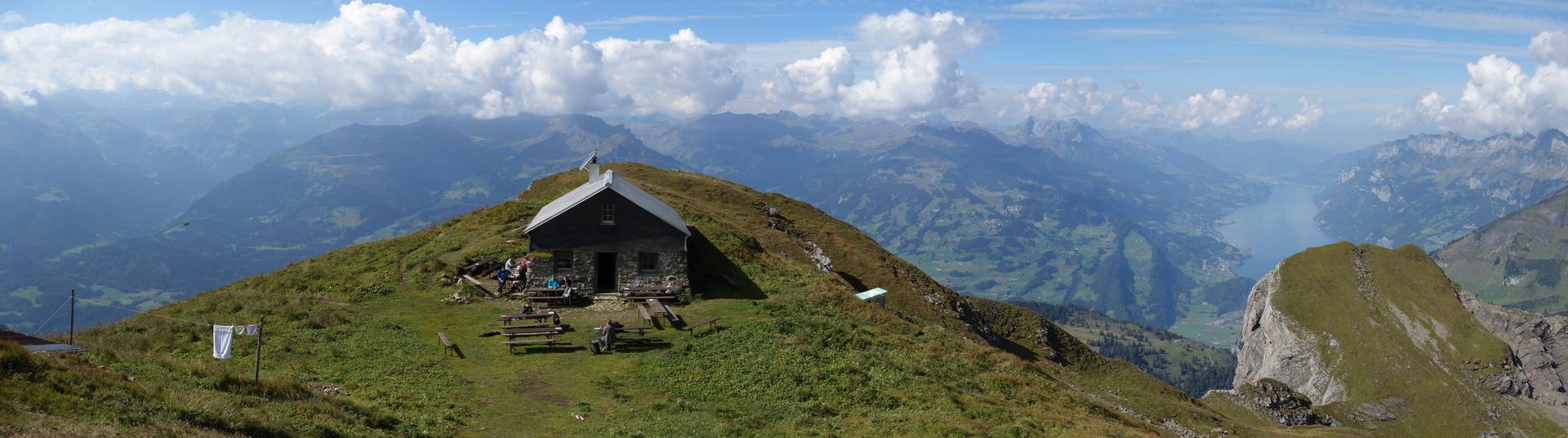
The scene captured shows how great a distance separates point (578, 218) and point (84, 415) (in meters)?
26.6

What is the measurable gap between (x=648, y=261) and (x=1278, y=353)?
538 feet

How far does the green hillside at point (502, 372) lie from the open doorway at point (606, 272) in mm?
2747

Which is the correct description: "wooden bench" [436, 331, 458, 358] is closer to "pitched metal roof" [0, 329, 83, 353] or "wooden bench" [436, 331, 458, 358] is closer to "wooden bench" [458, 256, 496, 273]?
"pitched metal roof" [0, 329, 83, 353]

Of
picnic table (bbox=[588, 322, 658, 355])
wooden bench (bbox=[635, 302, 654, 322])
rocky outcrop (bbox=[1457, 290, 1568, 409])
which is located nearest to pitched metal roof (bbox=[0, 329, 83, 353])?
picnic table (bbox=[588, 322, 658, 355])

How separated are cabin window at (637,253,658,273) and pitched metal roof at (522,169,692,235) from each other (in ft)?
7.02

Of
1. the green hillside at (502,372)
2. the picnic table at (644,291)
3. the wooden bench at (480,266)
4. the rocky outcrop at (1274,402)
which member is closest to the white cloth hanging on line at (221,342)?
the green hillside at (502,372)

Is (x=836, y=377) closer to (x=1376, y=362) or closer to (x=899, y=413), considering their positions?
(x=899, y=413)

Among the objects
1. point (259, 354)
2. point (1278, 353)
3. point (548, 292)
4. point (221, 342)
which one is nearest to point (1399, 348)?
point (1278, 353)

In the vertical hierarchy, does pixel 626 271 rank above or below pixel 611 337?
above

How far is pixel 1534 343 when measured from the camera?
15438 centimetres

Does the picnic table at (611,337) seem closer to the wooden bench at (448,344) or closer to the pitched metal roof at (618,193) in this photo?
the wooden bench at (448,344)

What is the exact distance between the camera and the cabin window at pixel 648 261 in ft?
139

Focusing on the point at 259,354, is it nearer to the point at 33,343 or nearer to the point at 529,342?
the point at 33,343

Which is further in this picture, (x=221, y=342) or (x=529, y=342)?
(x=529, y=342)
